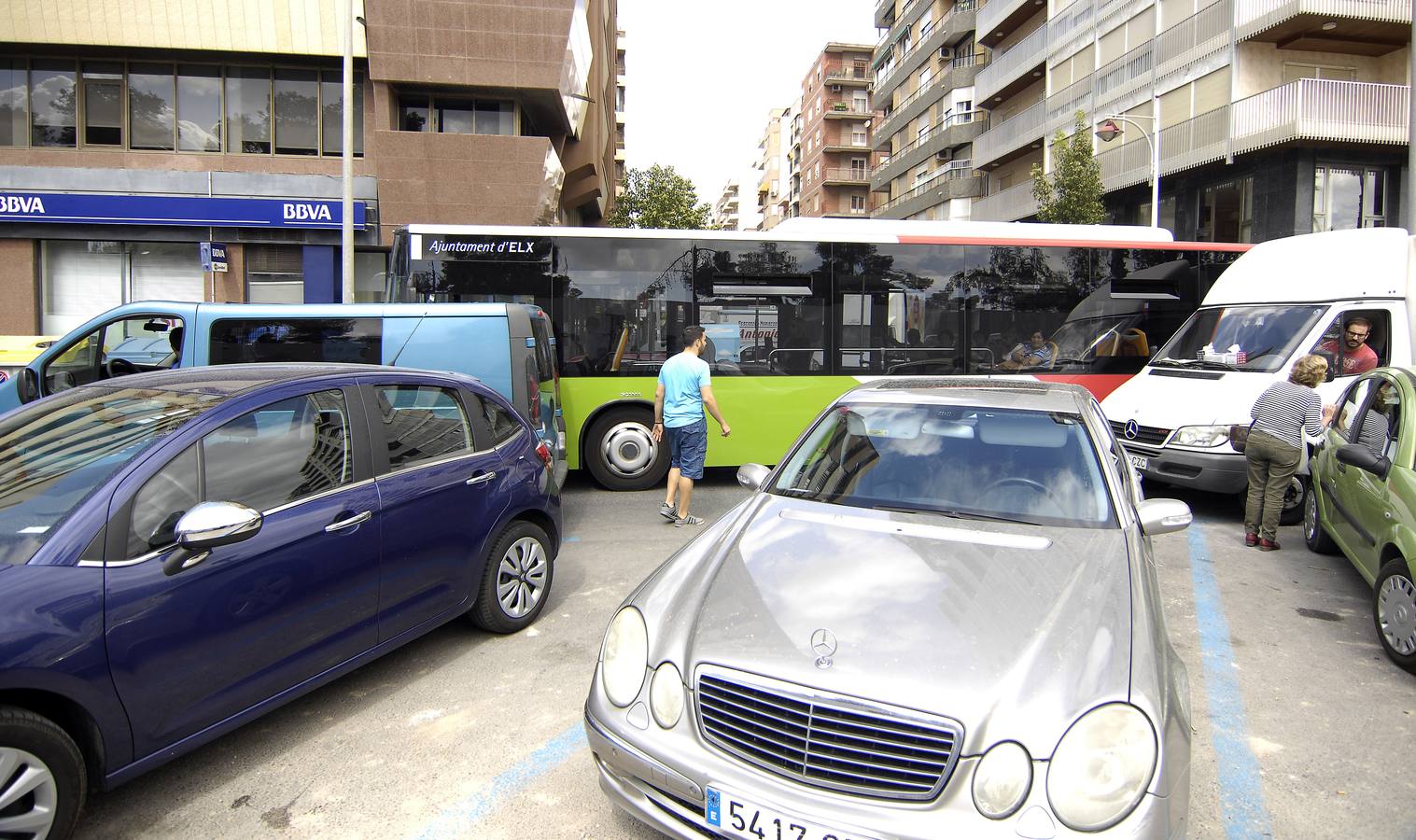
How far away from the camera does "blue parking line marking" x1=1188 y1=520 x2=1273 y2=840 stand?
3.06 meters

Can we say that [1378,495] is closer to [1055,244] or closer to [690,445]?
[690,445]

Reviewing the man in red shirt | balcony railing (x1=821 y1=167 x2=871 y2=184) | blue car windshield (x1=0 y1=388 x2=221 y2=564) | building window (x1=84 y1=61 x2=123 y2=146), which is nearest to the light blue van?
blue car windshield (x1=0 y1=388 x2=221 y2=564)

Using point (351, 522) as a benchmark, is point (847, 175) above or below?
above

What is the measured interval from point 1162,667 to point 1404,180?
94.3ft

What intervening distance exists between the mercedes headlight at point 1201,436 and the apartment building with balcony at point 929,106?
37193 millimetres

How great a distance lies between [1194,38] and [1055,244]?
20.5m

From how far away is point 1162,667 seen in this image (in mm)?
2475

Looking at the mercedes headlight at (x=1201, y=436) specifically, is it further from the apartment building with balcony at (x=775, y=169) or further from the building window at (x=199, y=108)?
the apartment building with balcony at (x=775, y=169)

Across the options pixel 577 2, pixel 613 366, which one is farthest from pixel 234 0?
pixel 613 366

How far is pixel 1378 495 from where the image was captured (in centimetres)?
511

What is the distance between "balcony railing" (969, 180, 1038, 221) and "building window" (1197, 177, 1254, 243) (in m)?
8.19

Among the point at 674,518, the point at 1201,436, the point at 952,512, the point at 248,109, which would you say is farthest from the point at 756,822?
the point at 248,109

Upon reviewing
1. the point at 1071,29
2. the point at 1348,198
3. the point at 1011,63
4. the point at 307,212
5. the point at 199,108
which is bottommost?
the point at 307,212

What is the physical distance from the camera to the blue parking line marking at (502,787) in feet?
9.75
